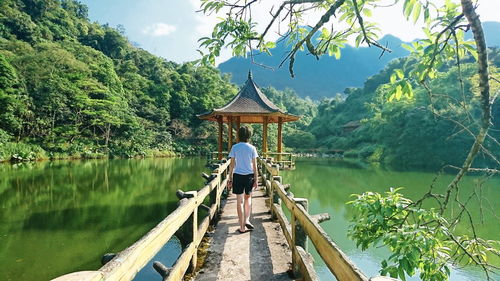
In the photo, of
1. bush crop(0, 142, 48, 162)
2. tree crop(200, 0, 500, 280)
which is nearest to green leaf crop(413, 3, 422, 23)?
tree crop(200, 0, 500, 280)

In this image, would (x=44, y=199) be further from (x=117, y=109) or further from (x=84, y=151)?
(x=117, y=109)

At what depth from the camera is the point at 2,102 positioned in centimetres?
2086

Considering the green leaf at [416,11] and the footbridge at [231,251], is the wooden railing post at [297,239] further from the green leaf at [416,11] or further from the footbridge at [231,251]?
the green leaf at [416,11]

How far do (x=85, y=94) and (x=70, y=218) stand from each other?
20.2 metres

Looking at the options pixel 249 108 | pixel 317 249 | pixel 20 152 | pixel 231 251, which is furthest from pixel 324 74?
pixel 317 249

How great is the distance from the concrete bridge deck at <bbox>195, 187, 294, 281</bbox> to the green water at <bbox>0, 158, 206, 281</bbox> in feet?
7.09

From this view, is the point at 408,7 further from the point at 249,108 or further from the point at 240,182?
the point at 249,108

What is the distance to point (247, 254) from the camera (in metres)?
3.38

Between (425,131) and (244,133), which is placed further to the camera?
(425,131)

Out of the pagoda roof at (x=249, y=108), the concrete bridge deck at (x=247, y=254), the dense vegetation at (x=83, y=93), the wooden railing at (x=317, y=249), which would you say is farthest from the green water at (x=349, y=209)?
the dense vegetation at (x=83, y=93)

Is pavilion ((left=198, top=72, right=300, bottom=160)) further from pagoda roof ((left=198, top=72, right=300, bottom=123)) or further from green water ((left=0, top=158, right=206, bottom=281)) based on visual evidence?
green water ((left=0, top=158, right=206, bottom=281))

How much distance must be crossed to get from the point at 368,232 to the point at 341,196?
11873mm

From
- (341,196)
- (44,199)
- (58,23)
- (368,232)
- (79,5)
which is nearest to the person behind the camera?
(368,232)

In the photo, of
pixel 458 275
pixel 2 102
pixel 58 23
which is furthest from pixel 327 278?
pixel 58 23
